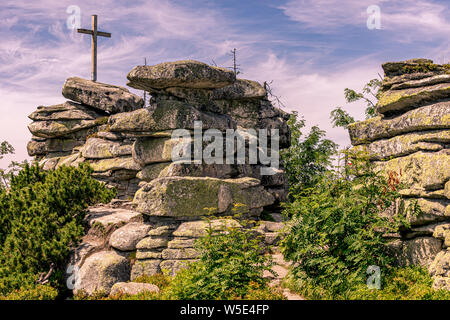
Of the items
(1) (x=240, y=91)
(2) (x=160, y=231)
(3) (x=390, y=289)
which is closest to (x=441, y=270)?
(3) (x=390, y=289)

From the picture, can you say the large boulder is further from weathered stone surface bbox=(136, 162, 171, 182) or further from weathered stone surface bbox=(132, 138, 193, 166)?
weathered stone surface bbox=(136, 162, 171, 182)

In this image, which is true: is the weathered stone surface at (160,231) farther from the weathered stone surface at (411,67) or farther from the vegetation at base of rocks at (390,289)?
the weathered stone surface at (411,67)

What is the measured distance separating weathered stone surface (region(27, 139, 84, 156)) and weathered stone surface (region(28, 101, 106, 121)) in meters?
1.74

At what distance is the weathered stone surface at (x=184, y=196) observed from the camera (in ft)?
49.9

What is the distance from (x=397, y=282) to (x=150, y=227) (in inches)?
331

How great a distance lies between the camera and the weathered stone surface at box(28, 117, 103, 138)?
29341 millimetres

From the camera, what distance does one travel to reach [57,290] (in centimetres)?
1405

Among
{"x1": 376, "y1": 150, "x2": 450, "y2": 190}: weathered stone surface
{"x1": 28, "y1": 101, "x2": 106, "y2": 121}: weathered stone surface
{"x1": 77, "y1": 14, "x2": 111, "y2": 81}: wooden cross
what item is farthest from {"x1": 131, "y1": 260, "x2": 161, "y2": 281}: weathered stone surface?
{"x1": 77, "y1": 14, "x2": 111, "y2": 81}: wooden cross

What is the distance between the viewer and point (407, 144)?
1293cm

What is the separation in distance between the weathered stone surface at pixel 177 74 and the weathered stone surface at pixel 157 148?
2431mm

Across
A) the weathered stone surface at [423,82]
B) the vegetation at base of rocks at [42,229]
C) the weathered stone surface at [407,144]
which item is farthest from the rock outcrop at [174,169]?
the weathered stone surface at [423,82]

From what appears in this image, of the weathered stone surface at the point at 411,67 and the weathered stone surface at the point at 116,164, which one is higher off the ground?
the weathered stone surface at the point at 411,67

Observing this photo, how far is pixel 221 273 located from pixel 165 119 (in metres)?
8.98
